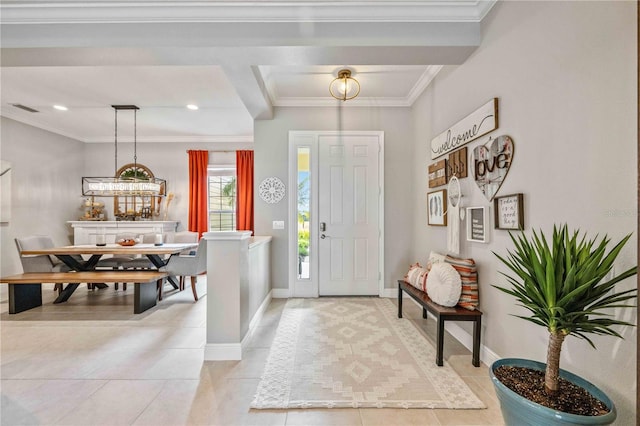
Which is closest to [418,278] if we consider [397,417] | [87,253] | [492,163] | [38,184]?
[492,163]

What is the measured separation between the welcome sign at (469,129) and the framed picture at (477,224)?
604 mm

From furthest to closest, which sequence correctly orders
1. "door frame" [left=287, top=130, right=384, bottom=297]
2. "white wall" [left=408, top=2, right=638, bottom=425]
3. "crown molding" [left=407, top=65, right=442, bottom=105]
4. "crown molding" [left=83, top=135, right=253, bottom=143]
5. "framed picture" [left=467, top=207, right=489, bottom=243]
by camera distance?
"crown molding" [left=83, top=135, right=253, bottom=143]
"door frame" [left=287, top=130, right=384, bottom=297]
"crown molding" [left=407, top=65, right=442, bottom=105]
"framed picture" [left=467, top=207, right=489, bottom=243]
"white wall" [left=408, top=2, right=638, bottom=425]

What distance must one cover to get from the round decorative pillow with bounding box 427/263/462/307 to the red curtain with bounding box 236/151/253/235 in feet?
13.8

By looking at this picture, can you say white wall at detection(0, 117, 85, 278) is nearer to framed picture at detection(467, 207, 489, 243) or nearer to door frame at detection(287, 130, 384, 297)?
door frame at detection(287, 130, 384, 297)

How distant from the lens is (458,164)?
8.62ft

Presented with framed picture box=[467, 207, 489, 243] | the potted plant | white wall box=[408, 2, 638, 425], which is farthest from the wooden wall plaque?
the potted plant

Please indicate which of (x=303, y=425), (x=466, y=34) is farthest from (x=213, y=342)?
(x=466, y=34)

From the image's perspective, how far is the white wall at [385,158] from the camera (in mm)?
4020

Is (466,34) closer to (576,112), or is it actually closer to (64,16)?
(576,112)

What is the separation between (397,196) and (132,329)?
357 cm

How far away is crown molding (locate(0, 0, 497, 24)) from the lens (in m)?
2.15

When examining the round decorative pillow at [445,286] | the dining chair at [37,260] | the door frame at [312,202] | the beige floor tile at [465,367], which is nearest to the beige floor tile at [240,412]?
the beige floor tile at [465,367]

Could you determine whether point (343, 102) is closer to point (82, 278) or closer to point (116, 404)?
point (116, 404)

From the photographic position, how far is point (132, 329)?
3012mm
